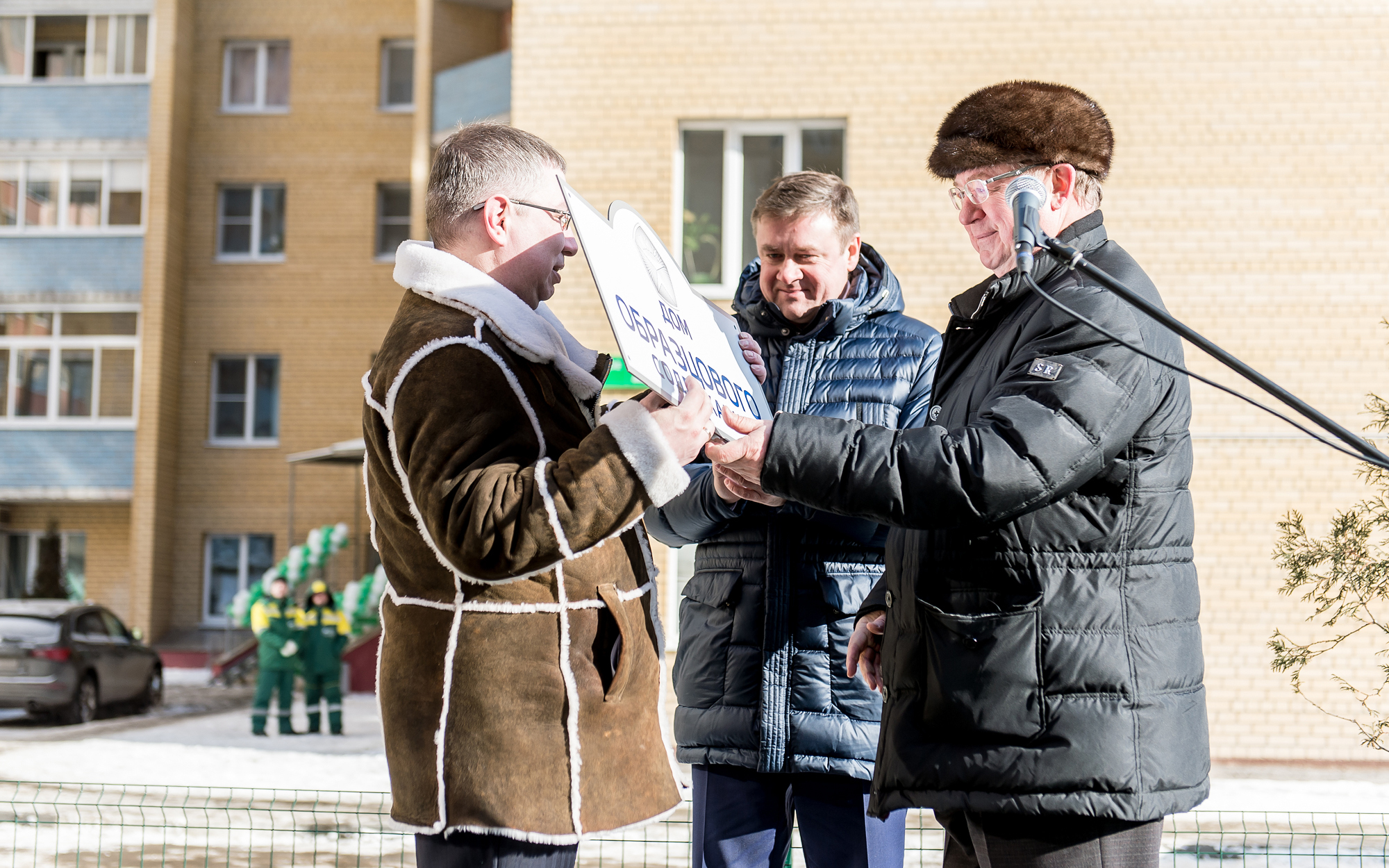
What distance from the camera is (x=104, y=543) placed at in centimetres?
2472

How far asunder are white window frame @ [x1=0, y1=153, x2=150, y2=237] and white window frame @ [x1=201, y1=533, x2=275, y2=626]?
6.32 m

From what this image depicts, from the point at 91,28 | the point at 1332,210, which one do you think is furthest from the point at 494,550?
the point at 91,28

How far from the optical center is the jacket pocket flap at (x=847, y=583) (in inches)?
120

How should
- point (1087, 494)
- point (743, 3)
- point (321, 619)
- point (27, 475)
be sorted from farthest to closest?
point (27, 475) → point (321, 619) → point (743, 3) → point (1087, 494)

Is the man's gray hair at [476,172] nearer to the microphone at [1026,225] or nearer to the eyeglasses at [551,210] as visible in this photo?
the eyeglasses at [551,210]

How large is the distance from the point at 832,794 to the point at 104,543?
2490 cm

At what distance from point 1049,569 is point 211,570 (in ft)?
81.8

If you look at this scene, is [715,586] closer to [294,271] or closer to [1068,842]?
[1068,842]

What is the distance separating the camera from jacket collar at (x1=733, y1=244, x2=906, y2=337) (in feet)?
10.7

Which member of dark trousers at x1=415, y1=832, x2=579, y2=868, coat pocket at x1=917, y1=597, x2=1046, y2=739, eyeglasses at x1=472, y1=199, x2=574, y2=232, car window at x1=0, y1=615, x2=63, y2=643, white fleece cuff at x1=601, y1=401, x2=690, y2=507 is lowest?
car window at x1=0, y1=615, x2=63, y2=643

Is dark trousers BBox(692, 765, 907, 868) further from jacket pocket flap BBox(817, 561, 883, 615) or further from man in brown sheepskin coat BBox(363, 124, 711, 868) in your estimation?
man in brown sheepskin coat BBox(363, 124, 711, 868)

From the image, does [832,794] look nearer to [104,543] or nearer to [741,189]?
[741,189]

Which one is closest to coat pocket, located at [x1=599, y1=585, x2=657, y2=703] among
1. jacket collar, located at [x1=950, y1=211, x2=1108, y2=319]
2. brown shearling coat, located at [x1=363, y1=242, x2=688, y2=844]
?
→ brown shearling coat, located at [x1=363, y1=242, x2=688, y2=844]

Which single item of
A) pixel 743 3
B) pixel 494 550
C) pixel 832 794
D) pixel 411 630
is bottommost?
pixel 832 794
